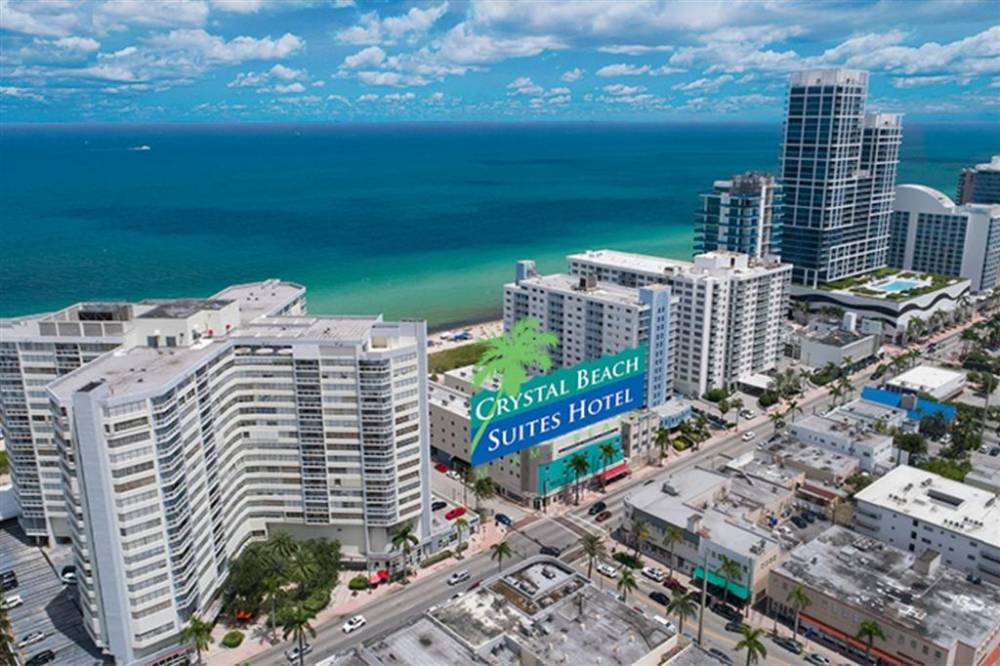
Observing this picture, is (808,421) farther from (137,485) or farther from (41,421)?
(41,421)

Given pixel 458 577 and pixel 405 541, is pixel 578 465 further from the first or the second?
pixel 405 541

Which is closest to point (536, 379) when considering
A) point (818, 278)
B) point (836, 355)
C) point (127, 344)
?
point (127, 344)

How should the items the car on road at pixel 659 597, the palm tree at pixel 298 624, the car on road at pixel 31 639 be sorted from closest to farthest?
1. the palm tree at pixel 298 624
2. the car on road at pixel 31 639
3. the car on road at pixel 659 597

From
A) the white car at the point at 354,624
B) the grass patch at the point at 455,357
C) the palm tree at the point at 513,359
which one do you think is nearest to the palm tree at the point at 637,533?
the palm tree at the point at 513,359

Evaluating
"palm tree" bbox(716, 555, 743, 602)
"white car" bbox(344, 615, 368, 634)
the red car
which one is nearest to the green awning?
"palm tree" bbox(716, 555, 743, 602)

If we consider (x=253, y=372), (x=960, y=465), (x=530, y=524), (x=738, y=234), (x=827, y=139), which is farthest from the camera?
(x=827, y=139)

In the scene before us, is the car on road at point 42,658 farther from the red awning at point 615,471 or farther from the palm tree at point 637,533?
the red awning at point 615,471
